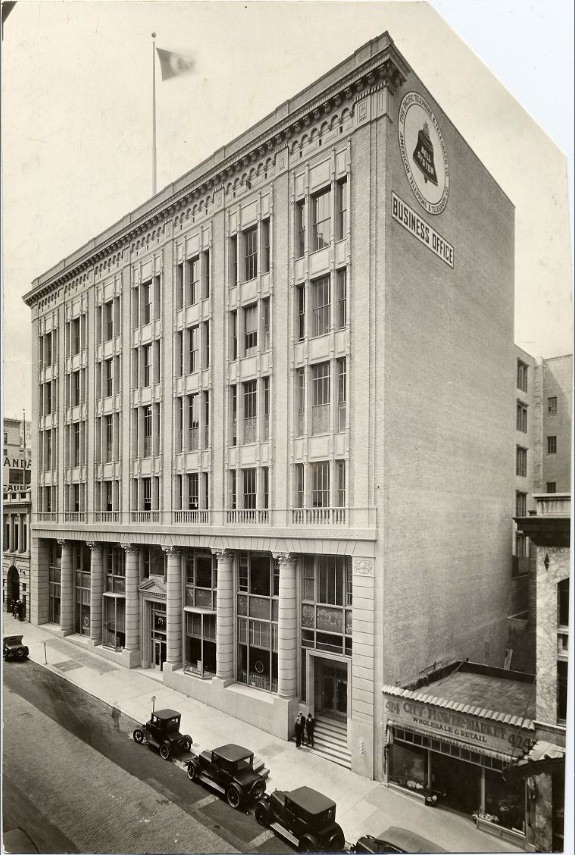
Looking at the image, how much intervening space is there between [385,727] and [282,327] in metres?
11.3

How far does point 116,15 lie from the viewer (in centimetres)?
1364

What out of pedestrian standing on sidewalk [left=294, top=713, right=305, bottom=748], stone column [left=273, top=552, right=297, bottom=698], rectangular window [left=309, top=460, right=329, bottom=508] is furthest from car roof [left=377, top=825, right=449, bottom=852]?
rectangular window [left=309, top=460, right=329, bottom=508]

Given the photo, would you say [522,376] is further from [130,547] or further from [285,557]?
[130,547]

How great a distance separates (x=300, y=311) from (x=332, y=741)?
12.0m

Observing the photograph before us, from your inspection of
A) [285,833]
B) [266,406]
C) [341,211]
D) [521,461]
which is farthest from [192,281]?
[285,833]

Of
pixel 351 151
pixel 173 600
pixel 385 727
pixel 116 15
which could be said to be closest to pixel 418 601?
pixel 385 727

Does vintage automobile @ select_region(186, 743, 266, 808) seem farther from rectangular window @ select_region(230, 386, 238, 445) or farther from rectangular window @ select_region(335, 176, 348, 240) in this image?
rectangular window @ select_region(335, 176, 348, 240)

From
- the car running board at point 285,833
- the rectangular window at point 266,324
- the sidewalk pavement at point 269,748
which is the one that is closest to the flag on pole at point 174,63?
the rectangular window at point 266,324

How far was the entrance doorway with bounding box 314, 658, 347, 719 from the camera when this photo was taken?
51.6 feet

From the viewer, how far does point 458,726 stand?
13.5 meters

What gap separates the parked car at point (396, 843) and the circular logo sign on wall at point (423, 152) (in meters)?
15.7

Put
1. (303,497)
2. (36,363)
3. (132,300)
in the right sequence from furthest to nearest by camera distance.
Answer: (132,300), (36,363), (303,497)

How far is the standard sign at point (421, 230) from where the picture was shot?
50.0ft

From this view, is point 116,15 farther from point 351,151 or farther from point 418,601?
point 418,601
